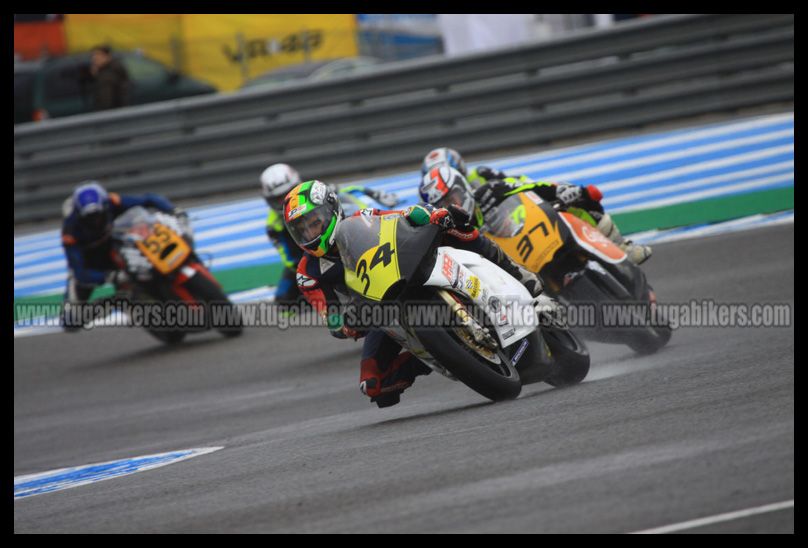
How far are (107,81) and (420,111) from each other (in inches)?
182

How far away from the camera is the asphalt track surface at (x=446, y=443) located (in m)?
4.45

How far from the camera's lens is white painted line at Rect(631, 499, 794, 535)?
3969mm

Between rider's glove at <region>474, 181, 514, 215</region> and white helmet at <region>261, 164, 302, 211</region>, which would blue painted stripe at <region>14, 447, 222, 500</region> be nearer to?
rider's glove at <region>474, 181, 514, 215</region>

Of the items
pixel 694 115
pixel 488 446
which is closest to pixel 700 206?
pixel 694 115

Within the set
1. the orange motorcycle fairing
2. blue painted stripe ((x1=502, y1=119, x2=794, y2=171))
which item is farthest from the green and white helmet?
blue painted stripe ((x1=502, y1=119, x2=794, y2=171))

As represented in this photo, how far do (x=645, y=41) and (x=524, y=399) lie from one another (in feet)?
34.1

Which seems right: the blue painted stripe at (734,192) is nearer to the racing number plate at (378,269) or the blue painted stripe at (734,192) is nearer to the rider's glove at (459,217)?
the rider's glove at (459,217)

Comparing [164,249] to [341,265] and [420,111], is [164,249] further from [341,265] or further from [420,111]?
[341,265]

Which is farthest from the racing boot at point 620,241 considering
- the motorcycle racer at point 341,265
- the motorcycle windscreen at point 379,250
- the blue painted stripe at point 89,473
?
the blue painted stripe at point 89,473

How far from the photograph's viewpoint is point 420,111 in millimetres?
16359

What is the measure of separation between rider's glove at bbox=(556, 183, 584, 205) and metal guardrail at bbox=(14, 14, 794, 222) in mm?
7926

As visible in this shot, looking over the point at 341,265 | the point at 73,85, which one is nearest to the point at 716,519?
the point at 341,265

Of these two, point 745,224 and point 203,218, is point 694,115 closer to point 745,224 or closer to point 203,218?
point 745,224

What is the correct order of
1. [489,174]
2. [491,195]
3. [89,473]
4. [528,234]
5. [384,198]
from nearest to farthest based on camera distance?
[89,473] → [528,234] → [491,195] → [489,174] → [384,198]
